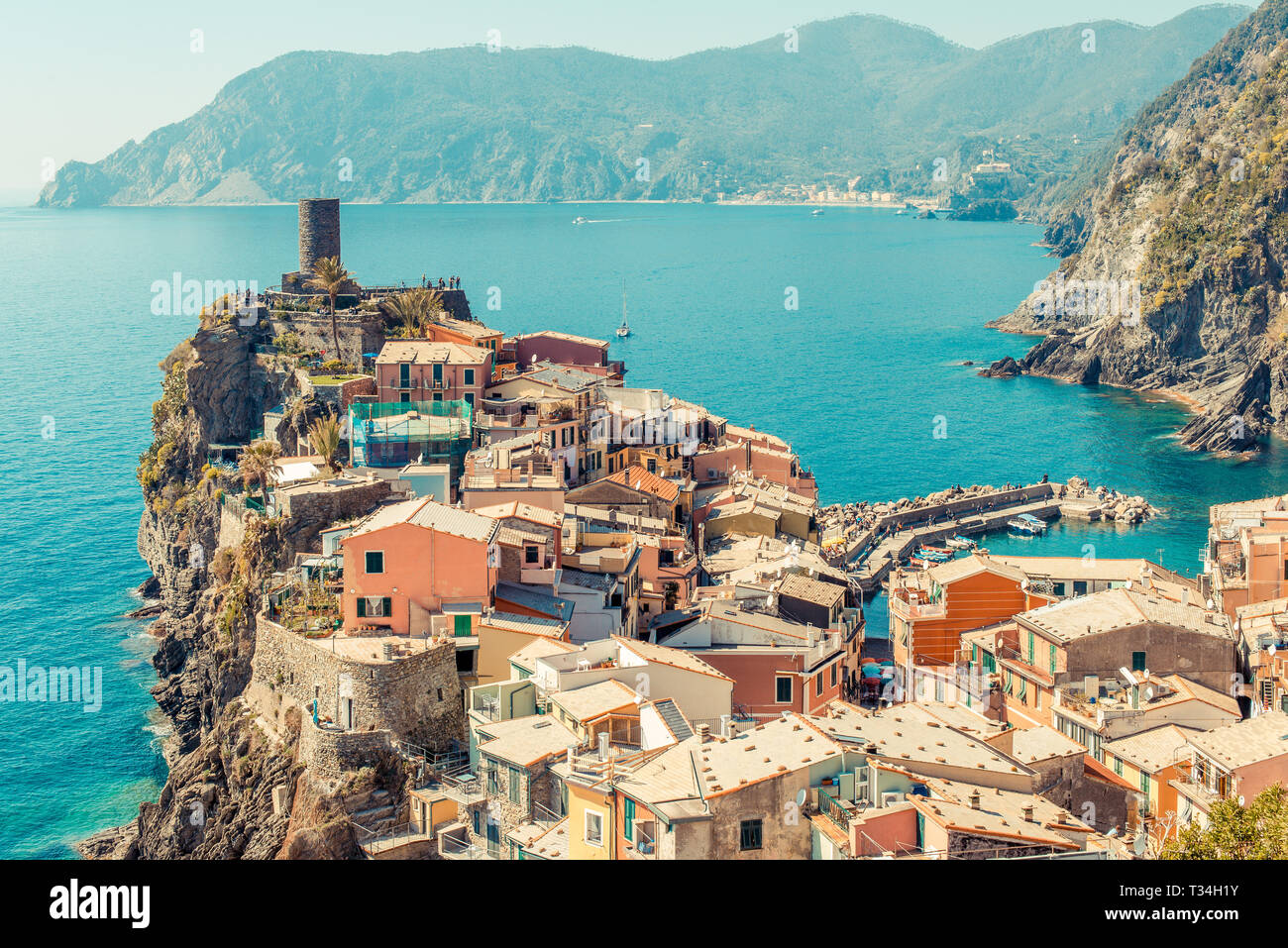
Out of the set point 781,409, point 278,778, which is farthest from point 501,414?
point 781,409

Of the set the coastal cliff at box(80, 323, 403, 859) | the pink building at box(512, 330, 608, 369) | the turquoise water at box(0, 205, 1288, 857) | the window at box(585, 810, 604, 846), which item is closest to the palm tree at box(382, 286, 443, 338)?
the coastal cliff at box(80, 323, 403, 859)

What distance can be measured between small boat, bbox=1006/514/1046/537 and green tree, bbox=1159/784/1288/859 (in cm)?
6273

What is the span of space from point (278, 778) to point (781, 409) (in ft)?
286

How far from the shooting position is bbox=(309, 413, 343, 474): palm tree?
46188 mm

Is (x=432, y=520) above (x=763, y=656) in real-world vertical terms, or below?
above

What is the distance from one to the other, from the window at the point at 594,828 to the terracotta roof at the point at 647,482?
29108mm

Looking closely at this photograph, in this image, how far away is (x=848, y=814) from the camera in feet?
64.1

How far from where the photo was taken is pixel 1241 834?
674 inches

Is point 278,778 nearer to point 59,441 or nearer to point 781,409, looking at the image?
point 59,441

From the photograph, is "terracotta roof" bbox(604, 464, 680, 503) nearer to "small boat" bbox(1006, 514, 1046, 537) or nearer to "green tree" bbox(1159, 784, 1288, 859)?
"green tree" bbox(1159, 784, 1288, 859)

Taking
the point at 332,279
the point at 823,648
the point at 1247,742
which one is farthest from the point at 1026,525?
the point at 1247,742

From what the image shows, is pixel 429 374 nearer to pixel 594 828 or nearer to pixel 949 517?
pixel 594 828

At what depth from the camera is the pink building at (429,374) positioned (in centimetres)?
5397

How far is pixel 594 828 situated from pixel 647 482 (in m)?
31.2
